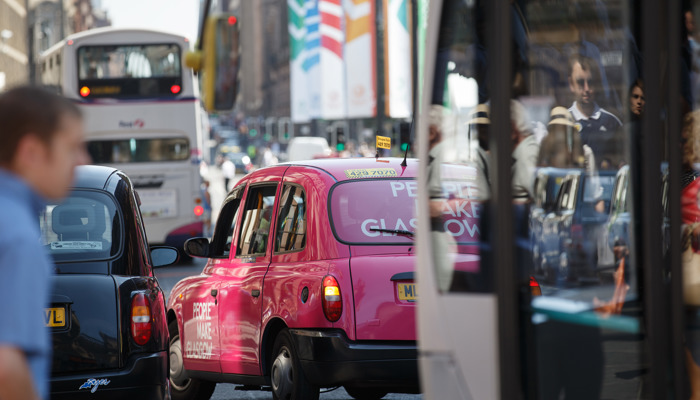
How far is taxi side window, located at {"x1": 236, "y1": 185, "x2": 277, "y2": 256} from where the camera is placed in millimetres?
7699

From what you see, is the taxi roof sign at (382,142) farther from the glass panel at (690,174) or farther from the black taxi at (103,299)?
the glass panel at (690,174)

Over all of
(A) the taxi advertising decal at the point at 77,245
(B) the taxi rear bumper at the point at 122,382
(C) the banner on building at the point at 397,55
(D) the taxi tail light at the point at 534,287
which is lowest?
(B) the taxi rear bumper at the point at 122,382

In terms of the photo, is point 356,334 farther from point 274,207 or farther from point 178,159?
point 178,159

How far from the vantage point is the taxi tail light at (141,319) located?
19.9 ft

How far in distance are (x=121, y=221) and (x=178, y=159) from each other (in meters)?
16.8

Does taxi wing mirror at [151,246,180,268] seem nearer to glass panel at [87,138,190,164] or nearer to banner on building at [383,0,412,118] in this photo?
glass panel at [87,138,190,164]

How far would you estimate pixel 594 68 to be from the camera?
410 centimetres

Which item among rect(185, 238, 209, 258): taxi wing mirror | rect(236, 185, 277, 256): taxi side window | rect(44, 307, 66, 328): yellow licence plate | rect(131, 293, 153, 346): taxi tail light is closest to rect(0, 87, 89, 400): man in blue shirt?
rect(44, 307, 66, 328): yellow licence plate

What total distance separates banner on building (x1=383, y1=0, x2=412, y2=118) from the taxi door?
29841 mm

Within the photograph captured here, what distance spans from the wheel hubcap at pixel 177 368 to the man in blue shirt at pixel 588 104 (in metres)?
5.06

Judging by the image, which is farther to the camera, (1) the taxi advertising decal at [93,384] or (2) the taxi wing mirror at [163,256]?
(2) the taxi wing mirror at [163,256]

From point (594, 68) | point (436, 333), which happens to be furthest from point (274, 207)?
point (594, 68)

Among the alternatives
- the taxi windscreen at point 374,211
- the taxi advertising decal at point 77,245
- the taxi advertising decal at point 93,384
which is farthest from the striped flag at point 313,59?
the taxi advertising decal at point 93,384

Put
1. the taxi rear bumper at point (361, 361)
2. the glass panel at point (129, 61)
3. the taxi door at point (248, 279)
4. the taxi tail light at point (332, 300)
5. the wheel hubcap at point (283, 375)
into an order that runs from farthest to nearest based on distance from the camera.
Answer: the glass panel at point (129, 61), the taxi door at point (248, 279), the wheel hubcap at point (283, 375), the taxi tail light at point (332, 300), the taxi rear bumper at point (361, 361)
